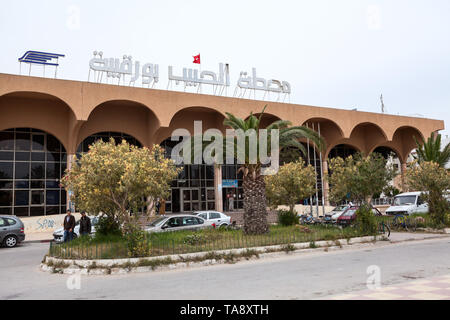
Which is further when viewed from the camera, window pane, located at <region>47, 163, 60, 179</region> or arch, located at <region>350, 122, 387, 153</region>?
arch, located at <region>350, 122, 387, 153</region>

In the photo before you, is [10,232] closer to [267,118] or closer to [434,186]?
[434,186]

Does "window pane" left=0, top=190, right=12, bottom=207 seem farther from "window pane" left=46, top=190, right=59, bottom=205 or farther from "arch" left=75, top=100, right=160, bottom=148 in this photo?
"arch" left=75, top=100, right=160, bottom=148

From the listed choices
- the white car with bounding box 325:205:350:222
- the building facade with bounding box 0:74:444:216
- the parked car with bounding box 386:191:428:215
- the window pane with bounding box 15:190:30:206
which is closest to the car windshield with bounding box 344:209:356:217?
the white car with bounding box 325:205:350:222

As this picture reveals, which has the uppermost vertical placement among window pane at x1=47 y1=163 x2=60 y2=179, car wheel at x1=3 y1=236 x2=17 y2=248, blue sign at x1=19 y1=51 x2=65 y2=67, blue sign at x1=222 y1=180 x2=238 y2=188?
blue sign at x1=19 y1=51 x2=65 y2=67

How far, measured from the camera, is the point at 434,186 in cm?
2020

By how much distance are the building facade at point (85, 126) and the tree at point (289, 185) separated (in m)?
10.1

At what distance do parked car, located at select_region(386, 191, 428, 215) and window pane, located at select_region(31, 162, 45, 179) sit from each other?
25574 millimetres

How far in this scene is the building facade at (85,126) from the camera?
27.4 meters

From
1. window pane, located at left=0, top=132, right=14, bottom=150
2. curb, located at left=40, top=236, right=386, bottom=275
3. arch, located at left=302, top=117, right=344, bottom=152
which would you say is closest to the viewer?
curb, located at left=40, top=236, right=386, bottom=275

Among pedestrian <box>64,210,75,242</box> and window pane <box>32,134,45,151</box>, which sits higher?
window pane <box>32,134,45,151</box>

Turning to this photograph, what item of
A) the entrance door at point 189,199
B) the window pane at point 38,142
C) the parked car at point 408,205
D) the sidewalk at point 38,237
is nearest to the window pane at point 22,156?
the window pane at point 38,142

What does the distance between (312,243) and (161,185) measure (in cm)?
588

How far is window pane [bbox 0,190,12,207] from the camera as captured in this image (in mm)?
27797

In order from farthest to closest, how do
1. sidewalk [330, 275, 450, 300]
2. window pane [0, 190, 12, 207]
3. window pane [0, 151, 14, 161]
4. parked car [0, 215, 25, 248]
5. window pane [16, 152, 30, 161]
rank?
1. window pane [16, 152, 30, 161]
2. window pane [0, 151, 14, 161]
3. window pane [0, 190, 12, 207]
4. parked car [0, 215, 25, 248]
5. sidewalk [330, 275, 450, 300]
